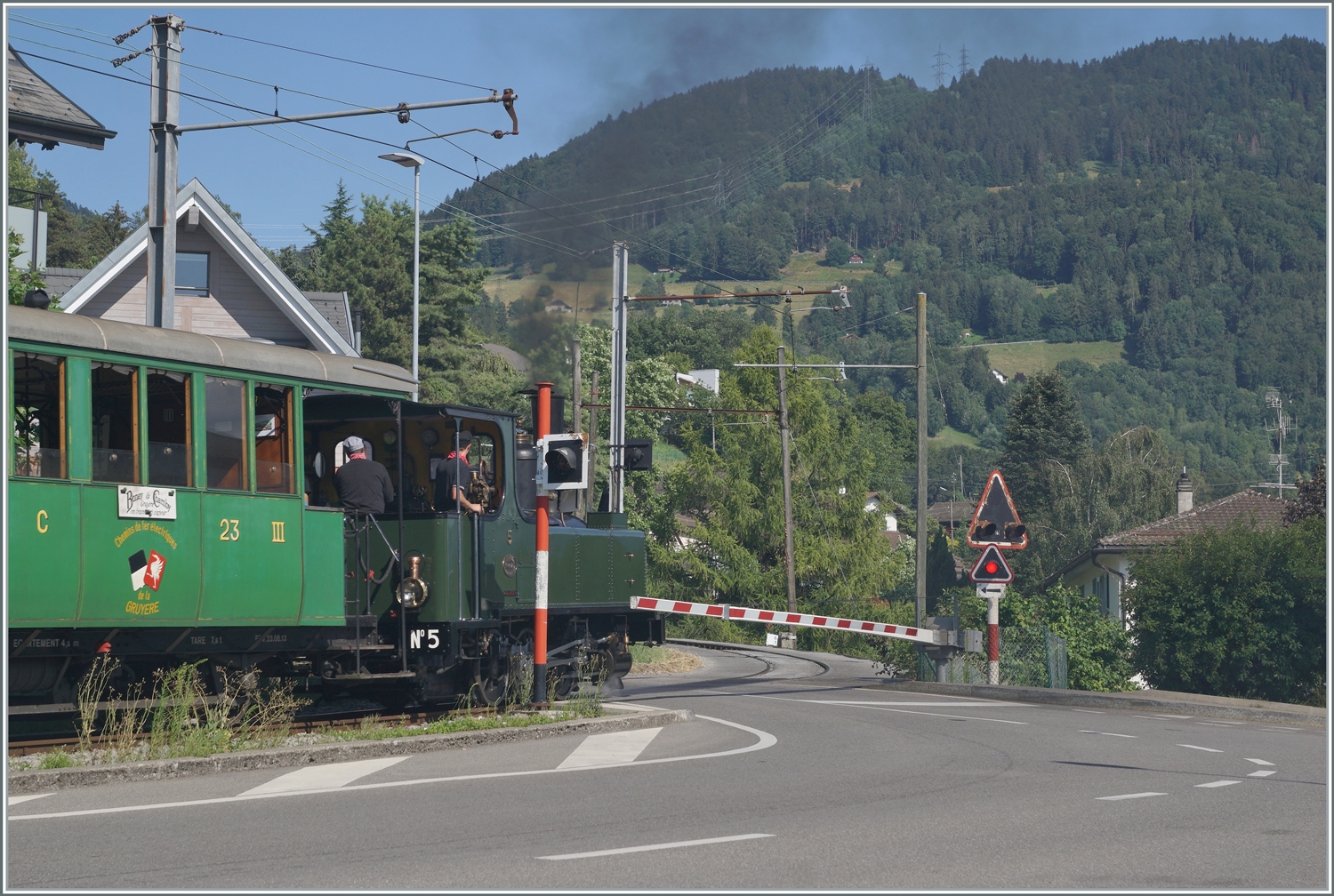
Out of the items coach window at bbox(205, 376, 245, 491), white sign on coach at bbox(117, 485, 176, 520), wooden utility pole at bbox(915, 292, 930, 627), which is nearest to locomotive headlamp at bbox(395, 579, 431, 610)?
coach window at bbox(205, 376, 245, 491)

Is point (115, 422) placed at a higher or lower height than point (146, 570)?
higher

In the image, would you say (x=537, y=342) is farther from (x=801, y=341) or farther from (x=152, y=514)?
(x=801, y=341)

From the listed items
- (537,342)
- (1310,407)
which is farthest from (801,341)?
(537,342)

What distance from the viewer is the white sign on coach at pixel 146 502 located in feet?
36.7

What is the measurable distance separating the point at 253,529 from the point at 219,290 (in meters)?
21.2

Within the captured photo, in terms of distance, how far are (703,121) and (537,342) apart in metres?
16.8

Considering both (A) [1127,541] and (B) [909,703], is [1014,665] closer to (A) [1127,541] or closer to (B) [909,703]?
(B) [909,703]

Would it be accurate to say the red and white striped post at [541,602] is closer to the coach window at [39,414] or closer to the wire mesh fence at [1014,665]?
the coach window at [39,414]

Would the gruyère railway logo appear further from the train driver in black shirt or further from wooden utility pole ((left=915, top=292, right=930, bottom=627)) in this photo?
wooden utility pole ((left=915, top=292, right=930, bottom=627))

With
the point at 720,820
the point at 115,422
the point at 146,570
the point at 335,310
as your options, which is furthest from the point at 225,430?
the point at 335,310

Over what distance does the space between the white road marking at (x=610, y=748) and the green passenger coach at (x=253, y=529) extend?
1.85 metres

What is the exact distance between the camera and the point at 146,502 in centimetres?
1135

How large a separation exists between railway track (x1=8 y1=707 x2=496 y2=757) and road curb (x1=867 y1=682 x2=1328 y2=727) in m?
8.97

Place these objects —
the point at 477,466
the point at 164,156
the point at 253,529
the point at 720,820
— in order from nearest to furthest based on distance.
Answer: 1. the point at 720,820
2. the point at 253,529
3. the point at 477,466
4. the point at 164,156
